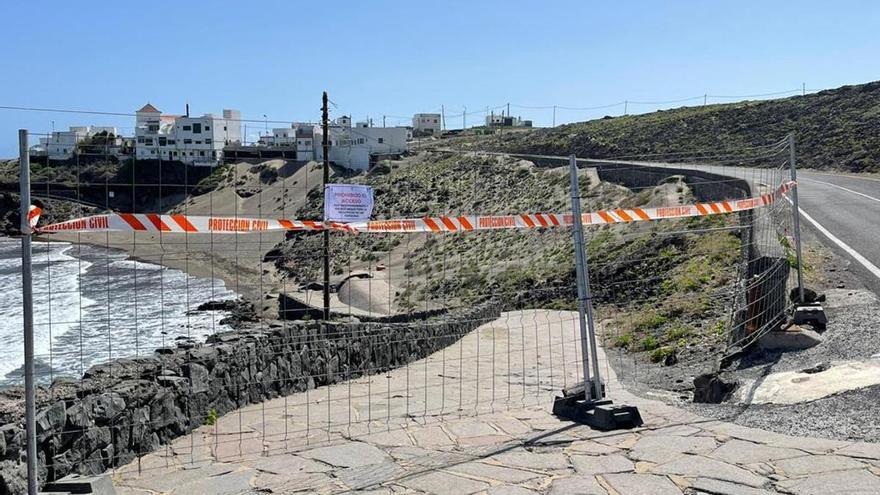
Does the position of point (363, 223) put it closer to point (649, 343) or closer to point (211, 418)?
point (211, 418)

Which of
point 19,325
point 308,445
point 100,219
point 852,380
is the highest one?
point 100,219

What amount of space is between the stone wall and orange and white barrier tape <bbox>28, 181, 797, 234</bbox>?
1.38 m

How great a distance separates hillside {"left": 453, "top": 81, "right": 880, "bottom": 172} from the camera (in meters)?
42.9

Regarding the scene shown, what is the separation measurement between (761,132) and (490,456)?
53.7m

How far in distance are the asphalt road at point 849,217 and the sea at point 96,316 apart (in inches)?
414

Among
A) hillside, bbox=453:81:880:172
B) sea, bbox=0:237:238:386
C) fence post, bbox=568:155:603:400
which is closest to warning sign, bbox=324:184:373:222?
sea, bbox=0:237:238:386

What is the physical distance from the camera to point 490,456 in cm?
615

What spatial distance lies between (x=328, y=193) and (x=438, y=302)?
62.4 feet

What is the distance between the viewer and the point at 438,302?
30.2 metres

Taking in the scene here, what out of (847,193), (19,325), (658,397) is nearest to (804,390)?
(658,397)

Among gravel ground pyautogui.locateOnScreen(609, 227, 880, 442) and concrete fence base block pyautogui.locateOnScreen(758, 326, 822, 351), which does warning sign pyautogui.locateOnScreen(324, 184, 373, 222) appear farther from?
concrete fence base block pyautogui.locateOnScreen(758, 326, 822, 351)

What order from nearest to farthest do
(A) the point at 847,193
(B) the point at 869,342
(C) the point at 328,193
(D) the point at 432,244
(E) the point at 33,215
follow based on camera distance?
(E) the point at 33,215, (B) the point at 869,342, (C) the point at 328,193, (A) the point at 847,193, (D) the point at 432,244

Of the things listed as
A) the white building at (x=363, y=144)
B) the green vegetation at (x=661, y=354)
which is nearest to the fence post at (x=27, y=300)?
the green vegetation at (x=661, y=354)

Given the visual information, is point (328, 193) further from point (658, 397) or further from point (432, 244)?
point (432, 244)
